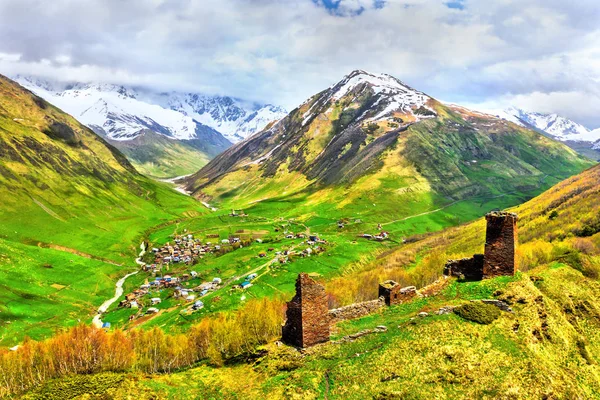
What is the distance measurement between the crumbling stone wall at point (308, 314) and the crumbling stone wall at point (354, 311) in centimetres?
361

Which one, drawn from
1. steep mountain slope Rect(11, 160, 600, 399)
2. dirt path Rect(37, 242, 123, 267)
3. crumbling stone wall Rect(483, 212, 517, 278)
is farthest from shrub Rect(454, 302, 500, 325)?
dirt path Rect(37, 242, 123, 267)

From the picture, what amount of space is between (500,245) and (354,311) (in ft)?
56.1

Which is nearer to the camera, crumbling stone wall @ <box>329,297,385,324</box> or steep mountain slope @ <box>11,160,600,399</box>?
steep mountain slope @ <box>11,160,600,399</box>

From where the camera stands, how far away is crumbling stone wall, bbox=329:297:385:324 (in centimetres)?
3709

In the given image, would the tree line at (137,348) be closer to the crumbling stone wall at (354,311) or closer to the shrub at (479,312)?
the crumbling stone wall at (354,311)

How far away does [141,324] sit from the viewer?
12625 cm

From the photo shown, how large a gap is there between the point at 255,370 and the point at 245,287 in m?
122

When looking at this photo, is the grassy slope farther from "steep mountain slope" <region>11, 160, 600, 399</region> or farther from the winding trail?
the winding trail

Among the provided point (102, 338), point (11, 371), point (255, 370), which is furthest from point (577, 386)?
point (11, 371)

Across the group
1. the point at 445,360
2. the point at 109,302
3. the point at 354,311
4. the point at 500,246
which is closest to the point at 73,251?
the point at 109,302

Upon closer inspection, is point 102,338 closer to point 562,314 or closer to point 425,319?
point 425,319

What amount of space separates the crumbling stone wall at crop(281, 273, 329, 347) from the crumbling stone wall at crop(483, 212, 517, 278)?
19726mm

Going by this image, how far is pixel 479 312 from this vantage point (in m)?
31.0

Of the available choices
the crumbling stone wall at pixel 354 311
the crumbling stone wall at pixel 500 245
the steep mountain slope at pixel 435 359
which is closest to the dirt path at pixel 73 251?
the steep mountain slope at pixel 435 359
